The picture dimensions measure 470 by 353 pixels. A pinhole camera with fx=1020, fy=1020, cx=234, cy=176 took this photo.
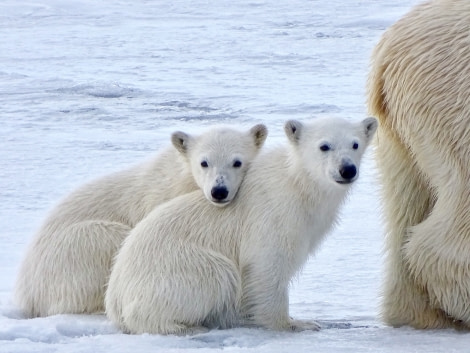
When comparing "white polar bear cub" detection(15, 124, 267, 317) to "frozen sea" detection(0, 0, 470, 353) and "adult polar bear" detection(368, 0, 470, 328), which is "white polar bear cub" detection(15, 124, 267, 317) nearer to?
"frozen sea" detection(0, 0, 470, 353)

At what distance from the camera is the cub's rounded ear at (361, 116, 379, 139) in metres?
3.57

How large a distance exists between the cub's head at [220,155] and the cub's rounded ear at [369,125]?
50cm

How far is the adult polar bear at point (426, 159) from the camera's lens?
135 inches

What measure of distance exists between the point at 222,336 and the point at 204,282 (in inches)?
8.6

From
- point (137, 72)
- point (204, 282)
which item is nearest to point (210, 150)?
point (204, 282)

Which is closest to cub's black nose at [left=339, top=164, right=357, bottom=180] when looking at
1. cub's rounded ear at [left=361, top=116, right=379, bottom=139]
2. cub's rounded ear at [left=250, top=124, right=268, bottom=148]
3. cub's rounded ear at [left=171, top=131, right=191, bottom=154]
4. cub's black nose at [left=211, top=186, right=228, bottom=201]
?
cub's rounded ear at [left=361, top=116, right=379, bottom=139]

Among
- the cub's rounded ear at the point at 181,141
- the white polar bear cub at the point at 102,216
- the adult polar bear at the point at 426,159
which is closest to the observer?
the adult polar bear at the point at 426,159

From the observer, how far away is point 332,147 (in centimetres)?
359

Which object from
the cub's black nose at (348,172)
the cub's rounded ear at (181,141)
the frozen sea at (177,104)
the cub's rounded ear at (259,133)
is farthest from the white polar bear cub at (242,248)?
the cub's rounded ear at (181,141)

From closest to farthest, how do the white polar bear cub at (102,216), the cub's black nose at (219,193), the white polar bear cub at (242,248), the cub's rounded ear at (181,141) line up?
the white polar bear cub at (242,248)
the cub's black nose at (219,193)
the white polar bear cub at (102,216)
the cub's rounded ear at (181,141)

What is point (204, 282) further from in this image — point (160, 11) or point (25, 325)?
point (160, 11)

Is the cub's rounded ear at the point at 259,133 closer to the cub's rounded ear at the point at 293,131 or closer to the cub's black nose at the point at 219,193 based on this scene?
the cub's rounded ear at the point at 293,131

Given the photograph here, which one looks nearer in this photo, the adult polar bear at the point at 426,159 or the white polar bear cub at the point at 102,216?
the adult polar bear at the point at 426,159

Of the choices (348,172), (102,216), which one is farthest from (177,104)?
(348,172)
